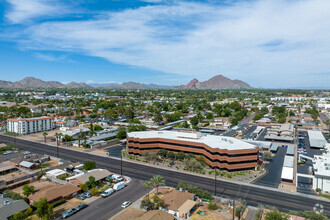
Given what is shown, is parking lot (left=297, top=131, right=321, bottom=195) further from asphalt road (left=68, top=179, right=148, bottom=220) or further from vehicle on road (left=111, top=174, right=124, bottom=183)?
vehicle on road (left=111, top=174, right=124, bottom=183)

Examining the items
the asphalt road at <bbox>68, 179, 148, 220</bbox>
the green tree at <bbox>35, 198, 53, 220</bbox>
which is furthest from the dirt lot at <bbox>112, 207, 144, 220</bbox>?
the green tree at <bbox>35, 198, 53, 220</bbox>

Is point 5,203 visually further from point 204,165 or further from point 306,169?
point 306,169

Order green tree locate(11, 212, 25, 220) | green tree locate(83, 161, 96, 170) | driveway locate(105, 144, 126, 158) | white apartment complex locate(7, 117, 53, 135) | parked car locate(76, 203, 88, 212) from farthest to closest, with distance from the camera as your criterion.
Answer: white apartment complex locate(7, 117, 53, 135) → driveway locate(105, 144, 126, 158) → green tree locate(83, 161, 96, 170) → parked car locate(76, 203, 88, 212) → green tree locate(11, 212, 25, 220)

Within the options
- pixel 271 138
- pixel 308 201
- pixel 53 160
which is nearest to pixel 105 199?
pixel 53 160

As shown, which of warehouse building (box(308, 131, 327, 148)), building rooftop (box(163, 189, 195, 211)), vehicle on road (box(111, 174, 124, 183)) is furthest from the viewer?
warehouse building (box(308, 131, 327, 148))

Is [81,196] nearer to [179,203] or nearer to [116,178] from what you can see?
[116,178]
